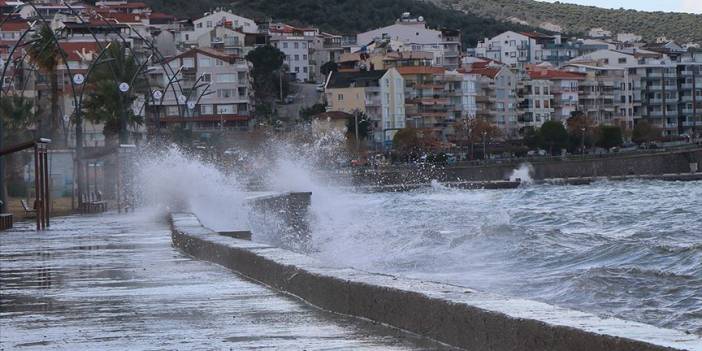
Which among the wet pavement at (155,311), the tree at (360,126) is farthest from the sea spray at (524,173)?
the wet pavement at (155,311)

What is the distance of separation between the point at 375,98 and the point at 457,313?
145 m

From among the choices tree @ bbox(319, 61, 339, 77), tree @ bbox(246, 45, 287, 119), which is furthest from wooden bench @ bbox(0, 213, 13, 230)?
tree @ bbox(319, 61, 339, 77)

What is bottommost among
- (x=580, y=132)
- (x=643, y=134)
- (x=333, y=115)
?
(x=643, y=134)

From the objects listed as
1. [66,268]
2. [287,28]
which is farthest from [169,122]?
[66,268]

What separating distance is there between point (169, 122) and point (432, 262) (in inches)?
4459

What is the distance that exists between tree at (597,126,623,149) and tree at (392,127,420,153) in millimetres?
28044

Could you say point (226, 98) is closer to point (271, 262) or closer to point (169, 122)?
point (169, 122)

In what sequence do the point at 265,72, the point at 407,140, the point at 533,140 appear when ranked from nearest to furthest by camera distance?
the point at 407,140 → the point at 533,140 → the point at 265,72

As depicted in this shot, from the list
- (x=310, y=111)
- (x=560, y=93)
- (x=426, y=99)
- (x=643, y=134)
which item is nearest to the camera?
(x=310, y=111)

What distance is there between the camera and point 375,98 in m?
153

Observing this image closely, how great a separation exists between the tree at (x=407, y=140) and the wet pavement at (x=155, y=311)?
118368 millimetres

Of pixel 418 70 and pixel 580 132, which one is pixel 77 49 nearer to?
pixel 418 70

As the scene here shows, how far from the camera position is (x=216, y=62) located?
484 ft

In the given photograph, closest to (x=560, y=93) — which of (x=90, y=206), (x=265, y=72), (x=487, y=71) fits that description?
(x=487, y=71)
